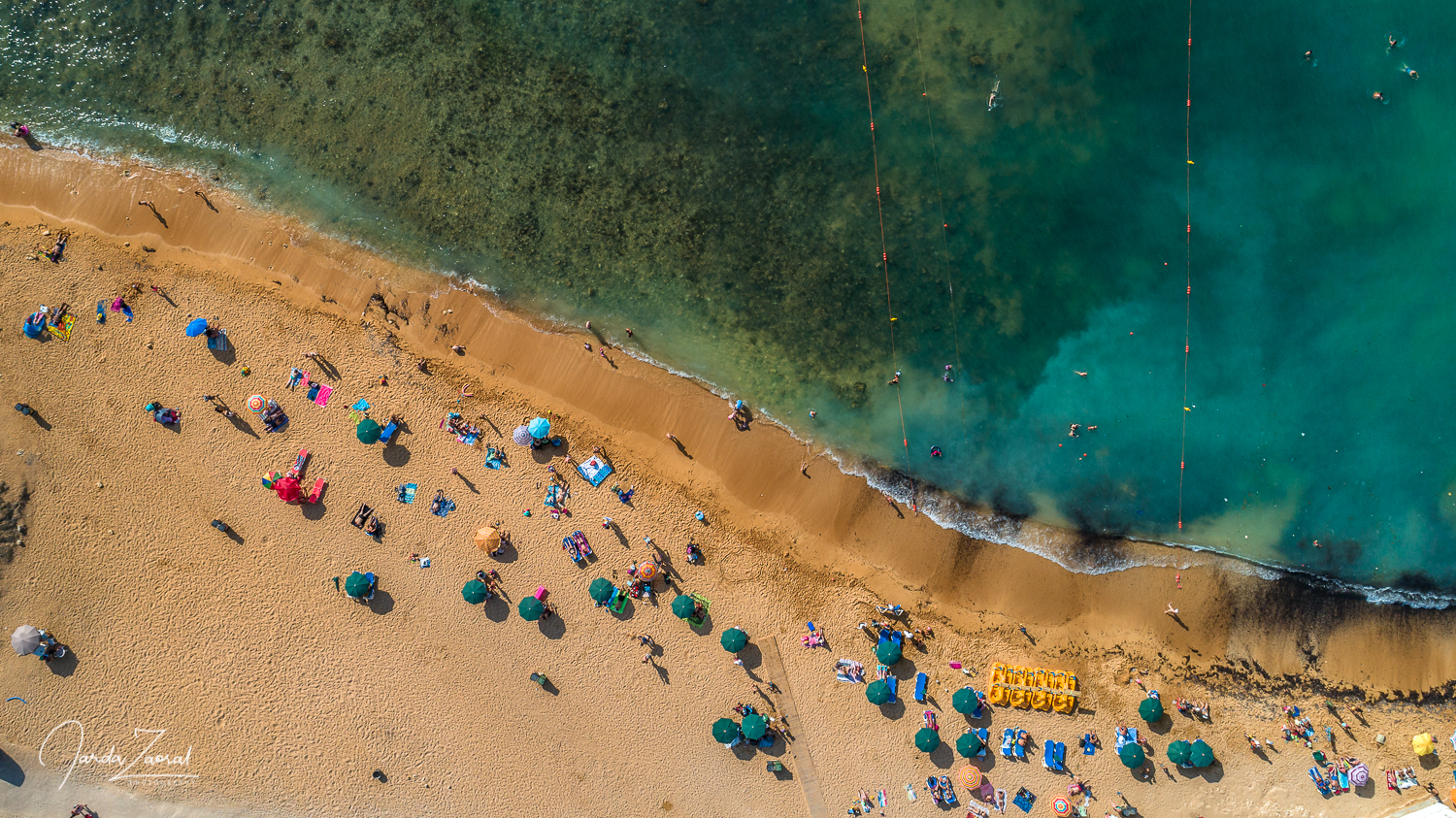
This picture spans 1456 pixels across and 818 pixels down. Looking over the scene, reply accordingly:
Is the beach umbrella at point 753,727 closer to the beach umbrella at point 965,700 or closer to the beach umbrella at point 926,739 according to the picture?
the beach umbrella at point 926,739

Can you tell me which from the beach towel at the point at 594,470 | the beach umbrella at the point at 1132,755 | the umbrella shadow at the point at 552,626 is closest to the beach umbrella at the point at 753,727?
the umbrella shadow at the point at 552,626

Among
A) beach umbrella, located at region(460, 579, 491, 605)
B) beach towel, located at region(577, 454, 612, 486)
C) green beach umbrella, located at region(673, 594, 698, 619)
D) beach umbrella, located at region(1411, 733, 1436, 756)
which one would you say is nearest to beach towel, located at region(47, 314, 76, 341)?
beach umbrella, located at region(460, 579, 491, 605)

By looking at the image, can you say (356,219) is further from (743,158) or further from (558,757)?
(558,757)

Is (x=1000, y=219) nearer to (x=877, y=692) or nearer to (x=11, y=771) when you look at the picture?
(x=877, y=692)

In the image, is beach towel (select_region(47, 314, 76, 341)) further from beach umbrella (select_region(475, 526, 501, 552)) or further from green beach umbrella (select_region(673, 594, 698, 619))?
green beach umbrella (select_region(673, 594, 698, 619))

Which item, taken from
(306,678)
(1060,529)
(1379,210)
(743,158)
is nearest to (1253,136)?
(1379,210)

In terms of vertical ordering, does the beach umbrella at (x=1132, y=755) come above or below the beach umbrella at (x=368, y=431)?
below
